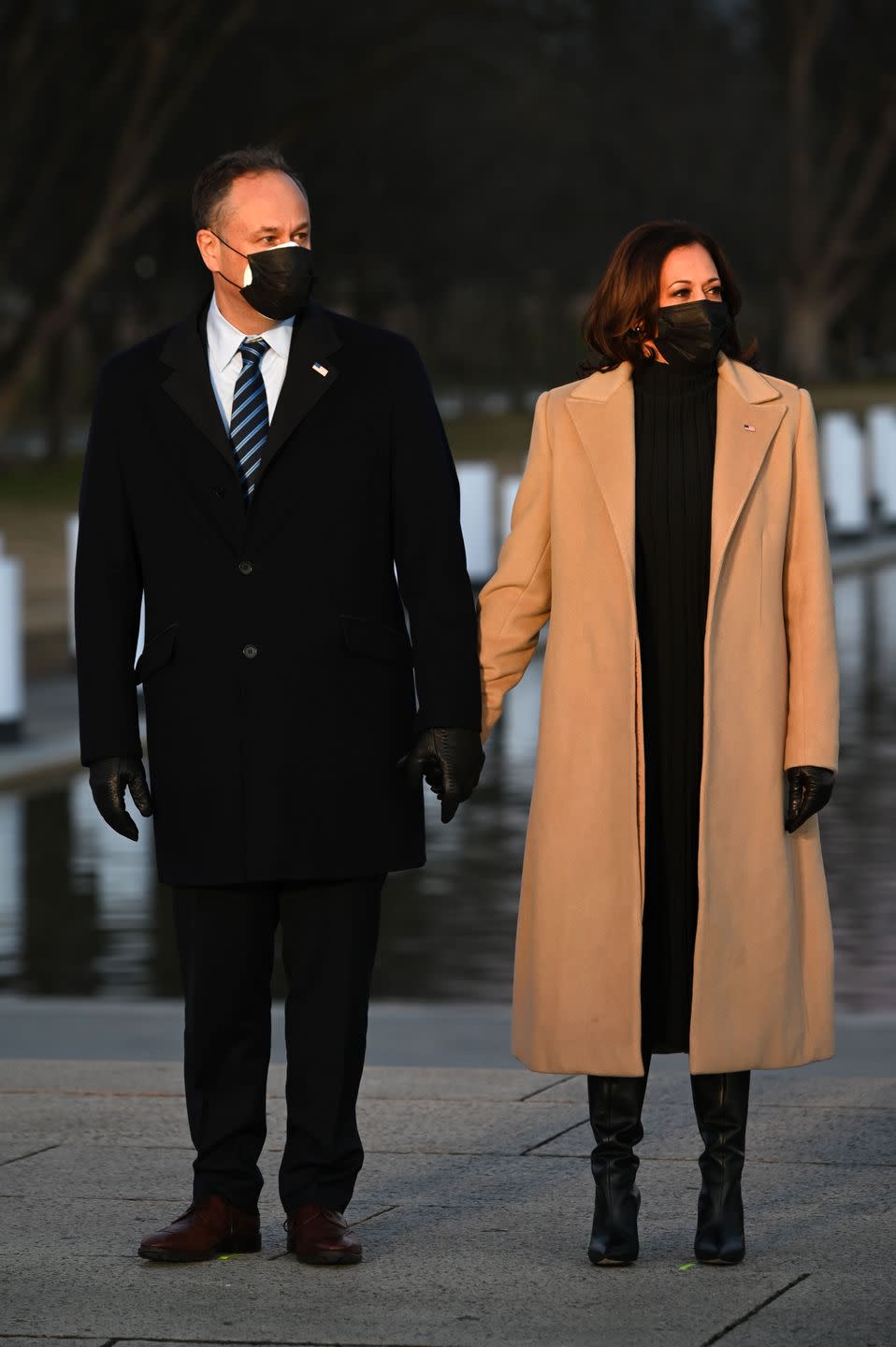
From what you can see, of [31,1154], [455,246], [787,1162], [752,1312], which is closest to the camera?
[752,1312]

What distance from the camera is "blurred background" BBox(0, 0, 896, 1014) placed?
10211mm

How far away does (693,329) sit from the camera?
486 cm

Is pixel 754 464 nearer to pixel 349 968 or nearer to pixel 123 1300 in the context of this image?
pixel 349 968

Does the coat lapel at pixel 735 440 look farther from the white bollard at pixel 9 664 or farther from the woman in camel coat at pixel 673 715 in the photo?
the white bollard at pixel 9 664

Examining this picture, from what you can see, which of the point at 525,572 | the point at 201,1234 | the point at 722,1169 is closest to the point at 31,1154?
the point at 201,1234

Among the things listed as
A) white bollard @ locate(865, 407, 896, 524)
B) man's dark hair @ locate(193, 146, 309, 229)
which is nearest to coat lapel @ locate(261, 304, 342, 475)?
man's dark hair @ locate(193, 146, 309, 229)

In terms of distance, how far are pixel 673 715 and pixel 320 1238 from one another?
1.13m

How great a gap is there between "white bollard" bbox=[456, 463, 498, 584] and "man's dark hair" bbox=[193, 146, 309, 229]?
594 inches

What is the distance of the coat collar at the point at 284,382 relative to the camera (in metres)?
5.07

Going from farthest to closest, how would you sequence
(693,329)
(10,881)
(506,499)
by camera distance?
1. (506,499)
2. (10,881)
3. (693,329)

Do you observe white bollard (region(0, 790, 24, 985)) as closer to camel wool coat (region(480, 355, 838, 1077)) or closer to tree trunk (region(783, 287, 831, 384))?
camel wool coat (region(480, 355, 838, 1077))

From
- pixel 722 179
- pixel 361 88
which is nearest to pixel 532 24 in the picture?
pixel 361 88

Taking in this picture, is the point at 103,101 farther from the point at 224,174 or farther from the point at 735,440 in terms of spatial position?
the point at 735,440

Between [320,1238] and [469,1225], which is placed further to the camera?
[469,1225]
